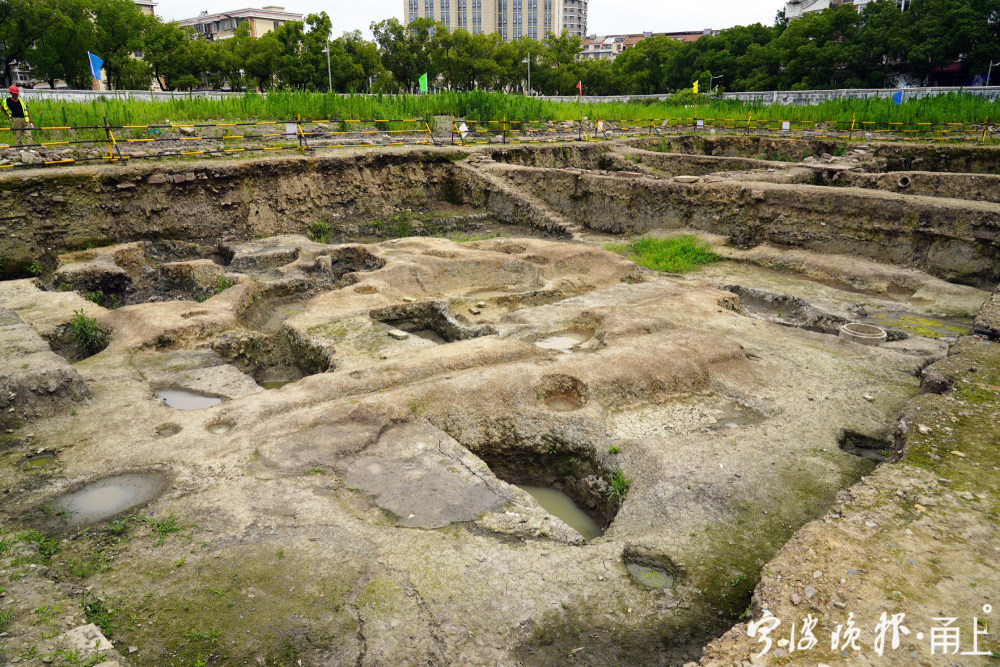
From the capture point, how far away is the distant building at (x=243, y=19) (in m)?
76.8

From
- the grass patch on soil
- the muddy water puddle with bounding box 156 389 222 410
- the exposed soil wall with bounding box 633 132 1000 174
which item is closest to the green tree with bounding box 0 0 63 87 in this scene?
the exposed soil wall with bounding box 633 132 1000 174

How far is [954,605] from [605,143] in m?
20.6

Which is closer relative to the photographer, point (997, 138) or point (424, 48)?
point (997, 138)

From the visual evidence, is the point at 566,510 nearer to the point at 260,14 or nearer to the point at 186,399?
the point at 186,399

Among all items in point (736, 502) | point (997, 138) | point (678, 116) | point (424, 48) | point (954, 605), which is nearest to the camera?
point (954, 605)

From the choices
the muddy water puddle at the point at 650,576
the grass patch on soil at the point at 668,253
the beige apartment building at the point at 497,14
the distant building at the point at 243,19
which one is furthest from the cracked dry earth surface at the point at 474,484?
the beige apartment building at the point at 497,14

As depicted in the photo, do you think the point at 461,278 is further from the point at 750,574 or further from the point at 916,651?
the point at 916,651

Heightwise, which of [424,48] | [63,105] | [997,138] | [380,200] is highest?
[424,48]

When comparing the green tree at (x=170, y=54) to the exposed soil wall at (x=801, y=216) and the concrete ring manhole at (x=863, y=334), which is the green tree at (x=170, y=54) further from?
the concrete ring manhole at (x=863, y=334)

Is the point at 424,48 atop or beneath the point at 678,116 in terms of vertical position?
atop

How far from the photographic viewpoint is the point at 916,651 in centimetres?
329

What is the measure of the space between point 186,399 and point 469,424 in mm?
3616

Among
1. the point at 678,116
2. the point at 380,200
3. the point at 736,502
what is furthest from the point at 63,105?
the point at 678,116

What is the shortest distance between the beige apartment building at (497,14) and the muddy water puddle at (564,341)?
335 ft
